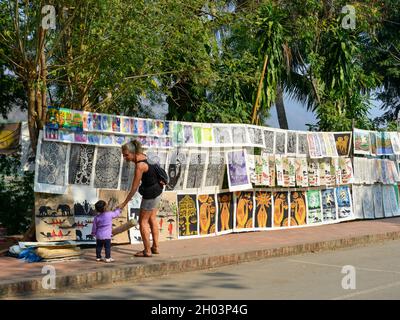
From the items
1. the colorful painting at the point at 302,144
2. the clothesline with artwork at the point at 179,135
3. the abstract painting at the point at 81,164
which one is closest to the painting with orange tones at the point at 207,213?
the clothesline with artwork at the point at 179,135

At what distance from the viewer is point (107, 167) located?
420 inches

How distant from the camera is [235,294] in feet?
25.0

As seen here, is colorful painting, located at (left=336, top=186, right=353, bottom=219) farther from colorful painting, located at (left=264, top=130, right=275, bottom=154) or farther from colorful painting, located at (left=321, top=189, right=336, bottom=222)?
colorful painting, located at (left=264, top=130, right=275, bottom=154)

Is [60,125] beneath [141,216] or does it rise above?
above

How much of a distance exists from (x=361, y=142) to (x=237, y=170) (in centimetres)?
494

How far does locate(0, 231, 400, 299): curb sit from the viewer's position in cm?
745

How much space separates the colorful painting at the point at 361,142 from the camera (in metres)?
16.0

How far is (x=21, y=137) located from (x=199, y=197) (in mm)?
3580

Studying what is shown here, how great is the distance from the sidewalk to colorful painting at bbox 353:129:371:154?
6.92 feet

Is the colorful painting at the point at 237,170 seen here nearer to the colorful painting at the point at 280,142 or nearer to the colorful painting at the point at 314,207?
the colorful painting at the point at 280,142

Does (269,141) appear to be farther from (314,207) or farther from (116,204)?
(116,204)

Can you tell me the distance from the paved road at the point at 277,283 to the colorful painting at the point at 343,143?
515 cm
